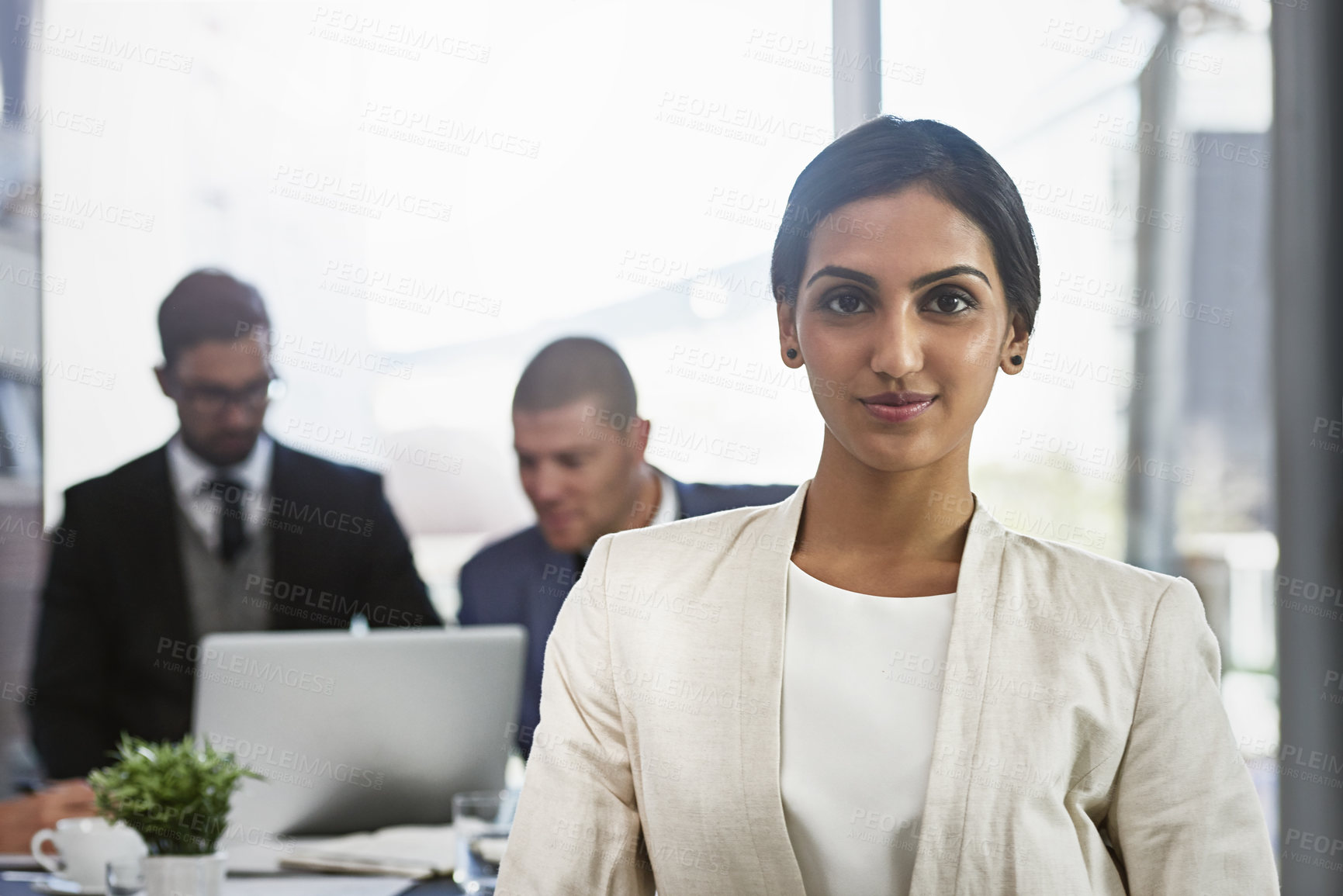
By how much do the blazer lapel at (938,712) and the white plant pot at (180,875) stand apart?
37.8 inches

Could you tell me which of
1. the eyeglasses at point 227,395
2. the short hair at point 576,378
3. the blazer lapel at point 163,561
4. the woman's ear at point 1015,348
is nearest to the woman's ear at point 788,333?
the woman's ear at point 1015,348

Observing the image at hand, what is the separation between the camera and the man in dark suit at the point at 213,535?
3.66 m

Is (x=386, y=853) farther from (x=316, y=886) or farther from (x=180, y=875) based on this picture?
(x=180, y=875)

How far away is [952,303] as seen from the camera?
3.96 ft

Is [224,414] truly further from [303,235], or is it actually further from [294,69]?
[294,69]

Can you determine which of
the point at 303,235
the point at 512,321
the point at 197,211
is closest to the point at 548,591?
the point at 512,321

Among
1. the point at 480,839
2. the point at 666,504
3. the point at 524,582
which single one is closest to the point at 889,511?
the point at 480,839

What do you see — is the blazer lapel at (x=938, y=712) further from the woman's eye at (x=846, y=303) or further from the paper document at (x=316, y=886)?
the paper document at (x=316, y=886)

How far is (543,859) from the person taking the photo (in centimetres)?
118

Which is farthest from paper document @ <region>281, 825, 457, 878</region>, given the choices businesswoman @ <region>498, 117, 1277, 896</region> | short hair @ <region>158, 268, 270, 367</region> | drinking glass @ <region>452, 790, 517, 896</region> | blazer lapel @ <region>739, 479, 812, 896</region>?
short hair @ <region>158, 268, 270, 367</region>

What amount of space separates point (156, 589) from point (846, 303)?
10.3 feet

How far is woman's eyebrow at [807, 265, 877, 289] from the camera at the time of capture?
119 centimetres

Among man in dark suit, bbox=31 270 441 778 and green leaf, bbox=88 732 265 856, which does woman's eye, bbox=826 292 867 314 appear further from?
man in dark suit, bbox=31 270 441 778

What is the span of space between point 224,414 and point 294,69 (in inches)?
45.1
